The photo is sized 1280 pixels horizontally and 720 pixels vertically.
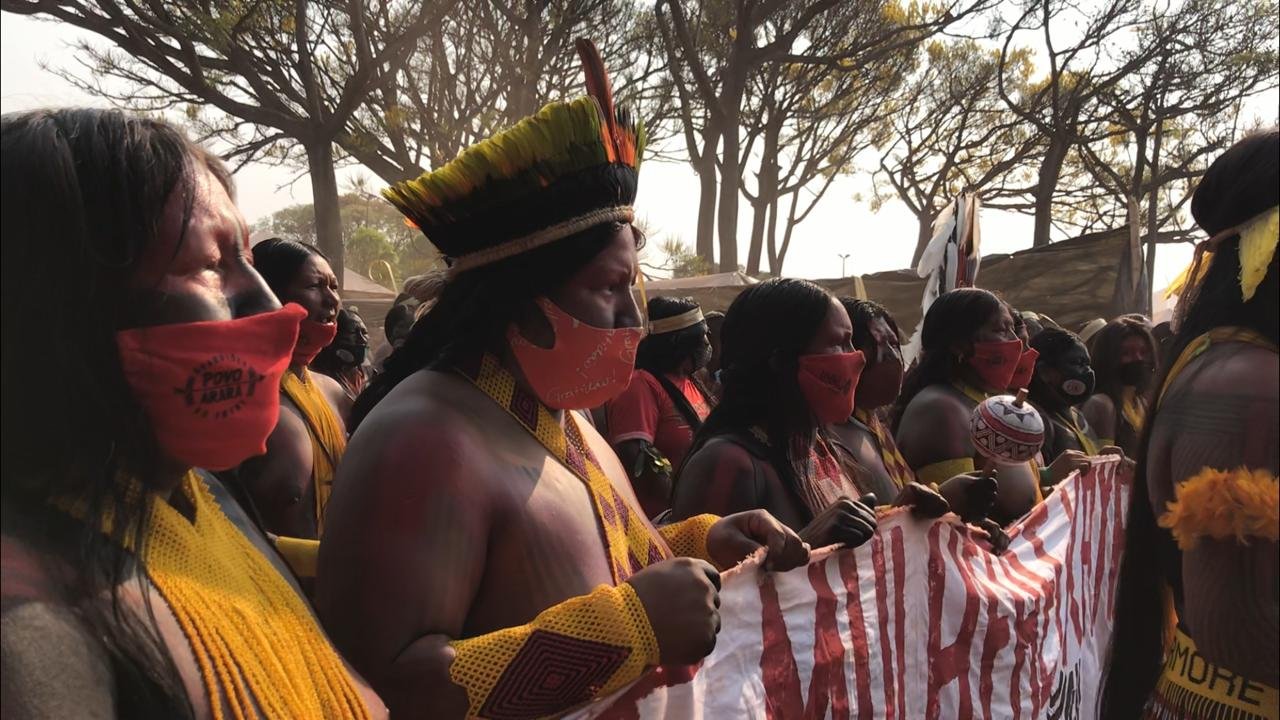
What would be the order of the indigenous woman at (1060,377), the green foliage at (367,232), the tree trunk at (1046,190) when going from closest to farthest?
the indigenous woman at (1060,377) → the tree trunk at (1046,190) → the green foliage at (367,232)

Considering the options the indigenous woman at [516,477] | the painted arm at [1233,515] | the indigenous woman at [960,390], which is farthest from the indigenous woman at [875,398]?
the painted arm at [1233,515]

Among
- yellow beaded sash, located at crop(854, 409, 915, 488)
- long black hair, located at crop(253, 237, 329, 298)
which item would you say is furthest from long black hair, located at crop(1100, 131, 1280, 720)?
long black hair, located at crop(253, 237, 329, 298)

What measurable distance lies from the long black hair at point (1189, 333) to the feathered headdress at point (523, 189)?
1.25m

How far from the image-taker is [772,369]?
3.13m

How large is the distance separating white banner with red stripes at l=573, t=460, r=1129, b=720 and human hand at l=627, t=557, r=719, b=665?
0.27 meters

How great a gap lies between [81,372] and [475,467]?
74cm

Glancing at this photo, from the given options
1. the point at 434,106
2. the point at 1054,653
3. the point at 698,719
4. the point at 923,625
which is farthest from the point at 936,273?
the point at 434,106

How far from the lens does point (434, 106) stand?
51.6 ft

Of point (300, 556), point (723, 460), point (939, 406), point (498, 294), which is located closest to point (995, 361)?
point (939, 406)

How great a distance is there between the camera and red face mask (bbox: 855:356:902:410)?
150 inches

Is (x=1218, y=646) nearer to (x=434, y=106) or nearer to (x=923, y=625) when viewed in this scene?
(x=923, y=625)

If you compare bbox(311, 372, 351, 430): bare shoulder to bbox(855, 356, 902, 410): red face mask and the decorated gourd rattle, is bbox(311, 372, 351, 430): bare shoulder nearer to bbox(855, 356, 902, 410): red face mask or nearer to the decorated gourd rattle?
bbox(855, 356, 902, 410): red face mask

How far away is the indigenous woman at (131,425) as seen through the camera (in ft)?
3.23

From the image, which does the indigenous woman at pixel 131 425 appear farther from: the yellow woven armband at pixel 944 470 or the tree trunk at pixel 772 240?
the tree trunk at pixel 772 240
